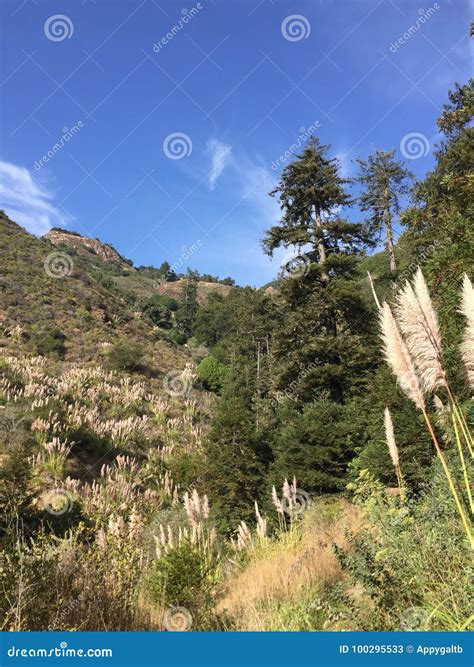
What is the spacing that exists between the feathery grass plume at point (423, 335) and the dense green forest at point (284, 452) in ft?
0.05

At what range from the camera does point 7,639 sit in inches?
121

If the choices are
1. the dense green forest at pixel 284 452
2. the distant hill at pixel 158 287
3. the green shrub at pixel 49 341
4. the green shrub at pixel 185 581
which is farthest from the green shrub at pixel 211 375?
the distant hill at pixel 158 287

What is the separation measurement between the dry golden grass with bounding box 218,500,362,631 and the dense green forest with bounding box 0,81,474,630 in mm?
34

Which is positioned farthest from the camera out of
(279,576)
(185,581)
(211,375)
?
(211,375)

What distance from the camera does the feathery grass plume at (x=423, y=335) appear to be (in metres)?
2.89

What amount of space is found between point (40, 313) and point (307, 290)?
68.9 feet

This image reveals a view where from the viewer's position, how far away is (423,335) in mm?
2947

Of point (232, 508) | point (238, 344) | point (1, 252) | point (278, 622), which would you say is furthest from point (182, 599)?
point (1, 252)

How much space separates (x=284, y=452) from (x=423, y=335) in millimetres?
10013

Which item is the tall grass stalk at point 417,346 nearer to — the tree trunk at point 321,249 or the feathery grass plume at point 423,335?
the feathery grass plume at point 423,335

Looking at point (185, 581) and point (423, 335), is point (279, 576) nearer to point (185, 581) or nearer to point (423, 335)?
point (185, 581)

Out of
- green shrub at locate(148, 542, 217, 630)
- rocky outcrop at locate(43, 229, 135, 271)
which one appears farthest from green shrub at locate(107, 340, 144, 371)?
rocky outcrop at locate(43, 229, 135, 271)

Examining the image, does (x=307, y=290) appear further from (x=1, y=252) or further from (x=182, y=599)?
(x=1, y=252)

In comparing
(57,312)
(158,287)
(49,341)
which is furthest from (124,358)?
(158,287)
